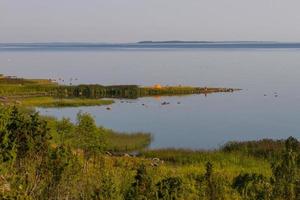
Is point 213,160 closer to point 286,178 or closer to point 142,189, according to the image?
point 286,178

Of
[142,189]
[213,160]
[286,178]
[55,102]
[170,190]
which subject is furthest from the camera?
[55,102]

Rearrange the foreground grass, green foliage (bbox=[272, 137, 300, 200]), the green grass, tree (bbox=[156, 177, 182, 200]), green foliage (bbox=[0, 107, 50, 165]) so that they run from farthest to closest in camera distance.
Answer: the foreground grass, the green grass, green foliage (bbox=[0, 107, 50, 165]), green foliage (bbox=[272, 137, 300, 200]), tree (bbox=[156, 177, 182, 200])

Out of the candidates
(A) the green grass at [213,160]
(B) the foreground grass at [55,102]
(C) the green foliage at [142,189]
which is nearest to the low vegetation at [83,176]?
(C) the green foliage at [142,189]

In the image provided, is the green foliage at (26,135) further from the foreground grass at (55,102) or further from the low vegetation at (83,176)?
the foreground grass at (55,102)

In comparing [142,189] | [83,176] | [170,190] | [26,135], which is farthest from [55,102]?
[170,190]

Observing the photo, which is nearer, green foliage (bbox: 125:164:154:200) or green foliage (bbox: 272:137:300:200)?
green foliage (bbox: 125:164:154:200)

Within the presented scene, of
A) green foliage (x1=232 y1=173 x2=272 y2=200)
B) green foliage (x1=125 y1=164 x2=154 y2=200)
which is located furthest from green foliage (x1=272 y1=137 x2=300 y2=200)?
green foliage (x1=125 y1=164 x2=154 y2=200)

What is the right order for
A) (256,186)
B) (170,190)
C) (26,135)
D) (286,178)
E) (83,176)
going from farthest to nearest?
(83,176) < (26,135) < (256,186) < (286,178) < (170,190)

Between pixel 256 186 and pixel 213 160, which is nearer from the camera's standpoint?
pixel 256 186

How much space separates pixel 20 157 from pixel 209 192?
19.2 feet

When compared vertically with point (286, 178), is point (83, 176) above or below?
below

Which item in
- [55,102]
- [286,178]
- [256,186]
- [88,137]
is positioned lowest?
[55,102]

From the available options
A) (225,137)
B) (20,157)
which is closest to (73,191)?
(20,157)

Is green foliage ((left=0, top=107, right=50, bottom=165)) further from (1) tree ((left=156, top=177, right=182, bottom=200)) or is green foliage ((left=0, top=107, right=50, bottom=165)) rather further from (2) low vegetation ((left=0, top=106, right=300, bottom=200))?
(1) tree ((left=156, top=177, right=182, bottom=200))
